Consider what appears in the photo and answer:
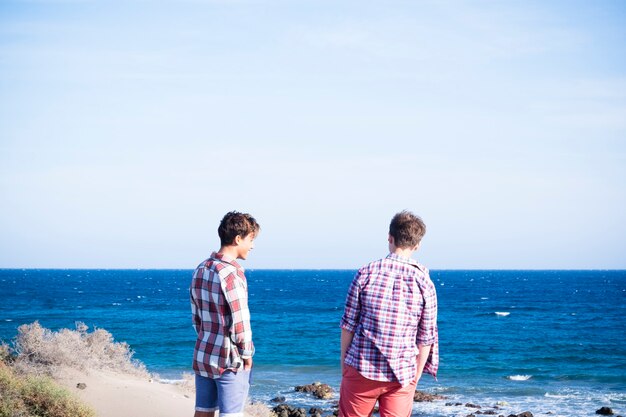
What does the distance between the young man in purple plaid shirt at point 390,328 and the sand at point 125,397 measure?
14.4 feet

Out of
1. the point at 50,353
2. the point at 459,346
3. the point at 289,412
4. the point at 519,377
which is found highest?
the point at 50,353

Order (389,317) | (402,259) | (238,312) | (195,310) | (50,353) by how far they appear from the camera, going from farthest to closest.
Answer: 1. (50,353)
2. (195,310)
3. (238,312)
4. (402,259)
5. (389,317)

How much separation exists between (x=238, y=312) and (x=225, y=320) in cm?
13

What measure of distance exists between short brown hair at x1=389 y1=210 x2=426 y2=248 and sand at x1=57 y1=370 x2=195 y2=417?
15.9 feet

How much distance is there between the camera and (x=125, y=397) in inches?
327

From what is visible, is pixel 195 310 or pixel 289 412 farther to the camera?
A: pixel 289 412

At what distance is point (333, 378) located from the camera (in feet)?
72.0

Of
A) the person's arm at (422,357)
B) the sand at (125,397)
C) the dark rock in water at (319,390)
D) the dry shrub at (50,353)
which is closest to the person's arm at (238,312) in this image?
the person's arm at (422,357)

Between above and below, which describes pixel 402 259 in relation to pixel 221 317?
above

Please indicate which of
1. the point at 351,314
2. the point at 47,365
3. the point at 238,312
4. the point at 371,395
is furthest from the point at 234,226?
the point at 47,365

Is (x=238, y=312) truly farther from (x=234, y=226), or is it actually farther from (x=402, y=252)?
(x=402, y=252)

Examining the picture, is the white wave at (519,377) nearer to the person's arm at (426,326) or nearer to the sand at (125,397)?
the sand at (125,397)

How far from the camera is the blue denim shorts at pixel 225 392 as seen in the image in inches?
177

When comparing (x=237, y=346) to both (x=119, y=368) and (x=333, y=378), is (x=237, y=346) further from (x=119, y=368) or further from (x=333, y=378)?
(x=333, y=378)
